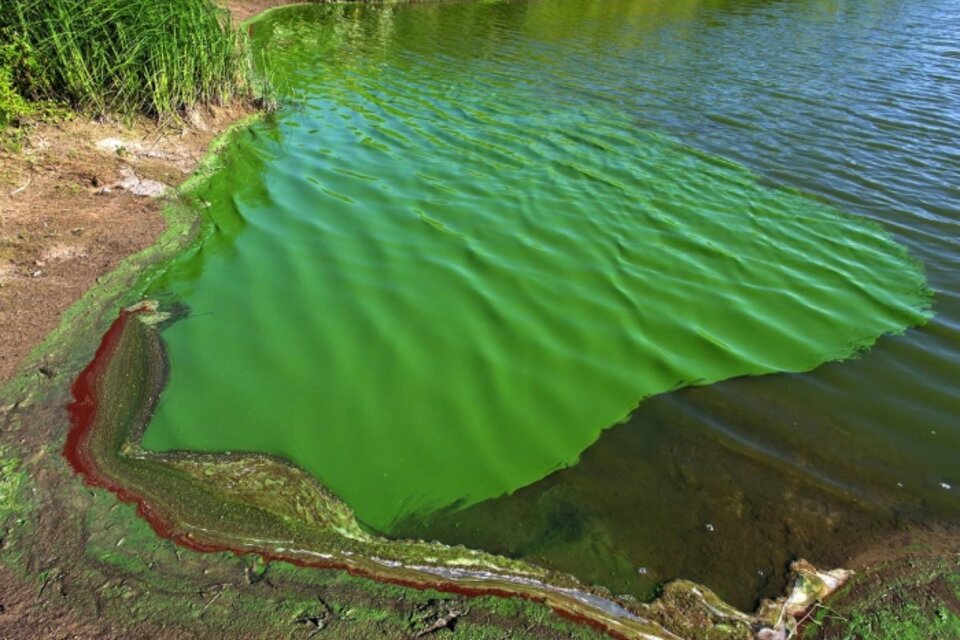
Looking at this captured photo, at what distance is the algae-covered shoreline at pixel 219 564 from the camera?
8.95 feet

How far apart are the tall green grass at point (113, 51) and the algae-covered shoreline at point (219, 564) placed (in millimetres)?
4337

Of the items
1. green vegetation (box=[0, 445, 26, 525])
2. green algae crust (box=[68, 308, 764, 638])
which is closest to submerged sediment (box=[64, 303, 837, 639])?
green algae crust (box=[68, 308, 764, 638])

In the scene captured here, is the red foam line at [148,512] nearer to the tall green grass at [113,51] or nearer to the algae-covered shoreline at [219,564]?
the algae-covered shoreline at [219,564]

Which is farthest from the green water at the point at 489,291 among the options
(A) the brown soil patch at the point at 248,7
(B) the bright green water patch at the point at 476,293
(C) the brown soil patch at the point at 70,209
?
(A) the brown soil patch at the point at 248,7

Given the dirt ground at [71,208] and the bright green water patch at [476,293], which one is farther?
the dirt ground at [71,208]

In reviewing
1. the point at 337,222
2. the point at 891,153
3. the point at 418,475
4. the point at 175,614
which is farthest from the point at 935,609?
the point at 891,153

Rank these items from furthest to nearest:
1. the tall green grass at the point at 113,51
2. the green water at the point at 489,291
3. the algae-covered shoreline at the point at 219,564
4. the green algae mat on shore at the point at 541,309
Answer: the tall green grass at the point at 113,51, the green water at the point at 489,291, the green algae mat on shore at the point at 541,309, the algae-covered shoreline at the point at 219,564

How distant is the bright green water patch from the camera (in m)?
3.88

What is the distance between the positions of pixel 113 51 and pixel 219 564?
608 centimetres

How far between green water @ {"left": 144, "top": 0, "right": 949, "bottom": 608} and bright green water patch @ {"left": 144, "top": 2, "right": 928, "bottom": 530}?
2cm

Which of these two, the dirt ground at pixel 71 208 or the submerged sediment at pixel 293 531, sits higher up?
the dirt ground at pixel 71 208

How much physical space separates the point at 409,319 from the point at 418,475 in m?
1.48

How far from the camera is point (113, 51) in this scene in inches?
265

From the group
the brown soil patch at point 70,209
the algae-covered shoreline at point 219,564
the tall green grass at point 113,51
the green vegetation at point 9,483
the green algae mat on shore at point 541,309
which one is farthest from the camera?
the tall green grass at point 113,51
